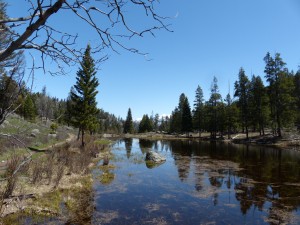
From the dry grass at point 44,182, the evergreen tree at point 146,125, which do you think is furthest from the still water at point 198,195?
the evergreen tree at point 146,125

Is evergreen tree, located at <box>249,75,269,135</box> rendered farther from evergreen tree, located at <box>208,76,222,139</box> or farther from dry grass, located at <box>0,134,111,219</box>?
dry grass, located at <box>0,134,111,219</box>

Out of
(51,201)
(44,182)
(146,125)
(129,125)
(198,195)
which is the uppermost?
(146,125)

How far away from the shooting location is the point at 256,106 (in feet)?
174

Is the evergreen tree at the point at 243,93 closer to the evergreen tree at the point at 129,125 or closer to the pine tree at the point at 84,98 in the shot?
the pine tree at the point at 84,98

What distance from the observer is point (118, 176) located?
18047mm

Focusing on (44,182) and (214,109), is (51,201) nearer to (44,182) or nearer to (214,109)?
(44,182)

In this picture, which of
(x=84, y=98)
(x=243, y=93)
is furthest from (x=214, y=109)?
(x=84, y=98)

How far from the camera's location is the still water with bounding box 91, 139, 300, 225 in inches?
401

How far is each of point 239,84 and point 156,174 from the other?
44942 millimetres

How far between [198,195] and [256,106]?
145ft

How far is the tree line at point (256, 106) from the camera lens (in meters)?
45.4

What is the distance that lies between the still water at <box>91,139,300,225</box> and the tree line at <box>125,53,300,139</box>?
2734 cm

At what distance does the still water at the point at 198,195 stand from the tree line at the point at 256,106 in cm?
2734

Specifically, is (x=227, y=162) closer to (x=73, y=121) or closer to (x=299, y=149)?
(x=299, y=149)
